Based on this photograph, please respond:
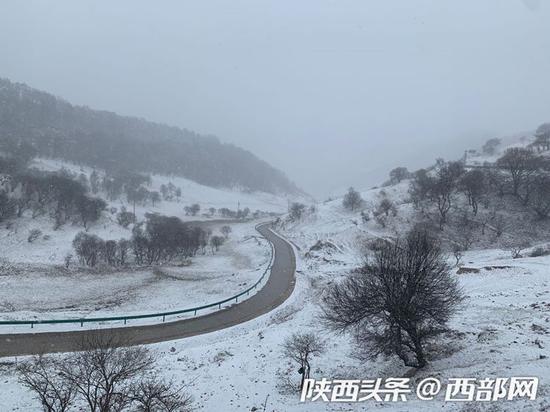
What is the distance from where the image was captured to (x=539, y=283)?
113ft

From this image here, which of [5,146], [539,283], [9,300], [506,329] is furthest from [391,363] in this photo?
[5,146]

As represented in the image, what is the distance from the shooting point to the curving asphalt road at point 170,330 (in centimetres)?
2833

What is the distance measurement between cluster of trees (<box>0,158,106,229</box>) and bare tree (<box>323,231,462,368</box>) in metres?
78.4

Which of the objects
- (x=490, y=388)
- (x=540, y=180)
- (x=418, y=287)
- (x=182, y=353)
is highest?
(x=540, y=180)

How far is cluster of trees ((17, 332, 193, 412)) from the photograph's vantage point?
16.7m

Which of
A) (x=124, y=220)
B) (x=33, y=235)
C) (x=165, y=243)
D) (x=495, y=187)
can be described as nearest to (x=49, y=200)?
(x=124, y=220)

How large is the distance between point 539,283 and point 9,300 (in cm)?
5049

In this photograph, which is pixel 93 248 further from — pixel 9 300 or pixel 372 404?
pixel 372 404

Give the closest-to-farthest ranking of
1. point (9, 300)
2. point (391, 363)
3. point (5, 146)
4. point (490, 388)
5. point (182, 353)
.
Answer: point (490, 388), point (391, 363), point (182, 353), point (9, 300), point (5, 146)

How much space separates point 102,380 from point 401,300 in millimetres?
14949

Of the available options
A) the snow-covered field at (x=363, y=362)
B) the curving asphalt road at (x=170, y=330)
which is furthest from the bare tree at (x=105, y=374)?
the snow-covered field at (x=363, y=362)

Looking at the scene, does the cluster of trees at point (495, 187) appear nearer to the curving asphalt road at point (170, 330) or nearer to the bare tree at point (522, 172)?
the bare tree at point (522, 172)

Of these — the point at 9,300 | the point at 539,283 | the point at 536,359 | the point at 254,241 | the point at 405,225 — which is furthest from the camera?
the point at 254,241

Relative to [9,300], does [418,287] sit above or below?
above
